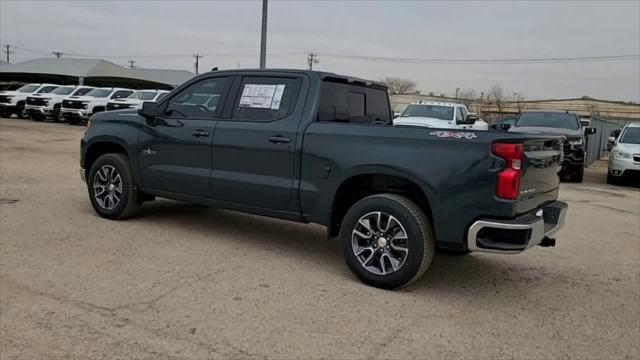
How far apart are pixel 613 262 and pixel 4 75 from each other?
51.1 meters

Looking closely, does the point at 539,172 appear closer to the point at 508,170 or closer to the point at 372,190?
the point at 508,170

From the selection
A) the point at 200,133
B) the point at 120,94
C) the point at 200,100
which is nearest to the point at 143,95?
the point at 120,94

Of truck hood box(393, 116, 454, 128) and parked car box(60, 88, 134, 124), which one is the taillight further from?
parked car box(60, 88, 134, 124)

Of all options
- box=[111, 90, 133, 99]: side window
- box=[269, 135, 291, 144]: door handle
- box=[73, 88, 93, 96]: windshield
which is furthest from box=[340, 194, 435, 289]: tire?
box=[73, 88, 93, 96]: windshield

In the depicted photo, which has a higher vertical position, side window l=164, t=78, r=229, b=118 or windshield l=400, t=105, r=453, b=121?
windshield l=400, t=105, r=453, b=121

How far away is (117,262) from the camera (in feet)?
17.0

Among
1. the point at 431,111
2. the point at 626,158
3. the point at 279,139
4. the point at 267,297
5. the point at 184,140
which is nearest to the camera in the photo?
the point at 267,297

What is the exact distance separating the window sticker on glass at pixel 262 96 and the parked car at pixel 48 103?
78.1 ft

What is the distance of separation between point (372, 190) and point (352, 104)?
1.13 meters

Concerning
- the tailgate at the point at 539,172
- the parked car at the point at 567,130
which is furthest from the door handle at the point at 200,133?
the parked car at the point at 567,130

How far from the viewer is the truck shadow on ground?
5.20 metres

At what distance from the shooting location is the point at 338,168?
5.05 meters

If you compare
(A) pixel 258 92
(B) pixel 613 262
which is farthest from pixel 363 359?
(B) pixel 613 262

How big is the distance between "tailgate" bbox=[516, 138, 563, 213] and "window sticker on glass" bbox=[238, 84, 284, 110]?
2.41m
